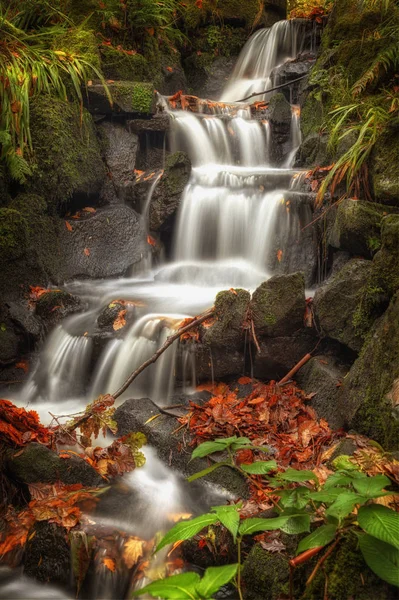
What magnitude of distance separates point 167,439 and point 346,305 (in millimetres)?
1980

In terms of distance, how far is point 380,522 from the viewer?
1617 mm

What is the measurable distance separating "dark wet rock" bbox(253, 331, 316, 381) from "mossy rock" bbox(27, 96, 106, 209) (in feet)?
14.3

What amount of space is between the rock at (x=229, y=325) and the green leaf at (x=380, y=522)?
10.2ft

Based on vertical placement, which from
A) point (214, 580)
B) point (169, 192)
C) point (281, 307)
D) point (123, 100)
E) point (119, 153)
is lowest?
point (281, 307)

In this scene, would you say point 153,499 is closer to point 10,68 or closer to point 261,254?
point 261,254

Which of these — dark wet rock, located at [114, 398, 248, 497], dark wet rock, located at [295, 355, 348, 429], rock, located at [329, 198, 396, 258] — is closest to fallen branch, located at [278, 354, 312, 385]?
dark wet rock, located at [295, 355, 348, 429]

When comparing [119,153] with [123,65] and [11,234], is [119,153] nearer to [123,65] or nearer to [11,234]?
[123,65]

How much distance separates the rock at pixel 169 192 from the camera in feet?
24.9

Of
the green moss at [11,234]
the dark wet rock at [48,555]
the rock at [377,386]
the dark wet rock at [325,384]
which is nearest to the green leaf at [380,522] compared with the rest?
the rock at [377,386]

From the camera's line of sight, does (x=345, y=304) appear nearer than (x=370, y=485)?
No

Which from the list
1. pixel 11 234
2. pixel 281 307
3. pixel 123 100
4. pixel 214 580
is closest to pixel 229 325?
pixel 281 307

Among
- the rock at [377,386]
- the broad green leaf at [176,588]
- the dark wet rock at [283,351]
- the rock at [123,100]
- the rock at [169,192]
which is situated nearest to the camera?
the broad green leaf at [176,588]

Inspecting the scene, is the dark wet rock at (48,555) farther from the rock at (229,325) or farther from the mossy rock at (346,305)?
the mossy rock at (346,305)

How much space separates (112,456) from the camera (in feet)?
13.1
